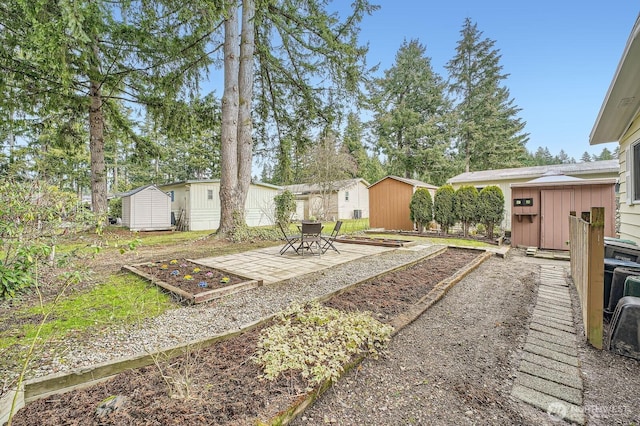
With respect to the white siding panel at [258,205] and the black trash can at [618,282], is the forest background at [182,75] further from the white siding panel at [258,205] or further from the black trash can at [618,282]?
the black trash can at [618,282]

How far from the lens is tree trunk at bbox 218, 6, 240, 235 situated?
28.0ft

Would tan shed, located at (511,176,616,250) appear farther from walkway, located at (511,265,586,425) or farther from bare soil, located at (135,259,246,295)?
bare soil, located at (135,259,246,295)

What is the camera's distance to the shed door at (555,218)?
7.12 metres

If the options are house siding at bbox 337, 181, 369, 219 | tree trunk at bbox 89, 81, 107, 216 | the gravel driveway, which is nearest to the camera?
the gravel driveway

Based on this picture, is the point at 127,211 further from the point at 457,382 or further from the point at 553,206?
the point at 553,206

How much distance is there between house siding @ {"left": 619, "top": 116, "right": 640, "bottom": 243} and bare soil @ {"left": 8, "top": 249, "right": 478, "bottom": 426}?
234 inches

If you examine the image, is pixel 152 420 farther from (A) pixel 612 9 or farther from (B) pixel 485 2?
(B) pixel 485 2

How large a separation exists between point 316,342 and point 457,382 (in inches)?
41.4

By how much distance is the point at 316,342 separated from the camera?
2.21 metres

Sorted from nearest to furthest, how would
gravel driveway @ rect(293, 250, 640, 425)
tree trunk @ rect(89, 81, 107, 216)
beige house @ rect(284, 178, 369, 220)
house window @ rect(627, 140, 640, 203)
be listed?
gravel driveway @ rect(293, 250, 640, 425) → house window @ rect(627, 140, 640, 203) → tree trunk @ rect(89, 81, 107, 216) → beige house @ rect(284, 178, 369, 220)

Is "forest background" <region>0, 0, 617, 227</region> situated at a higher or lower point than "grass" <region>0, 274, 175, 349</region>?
higher

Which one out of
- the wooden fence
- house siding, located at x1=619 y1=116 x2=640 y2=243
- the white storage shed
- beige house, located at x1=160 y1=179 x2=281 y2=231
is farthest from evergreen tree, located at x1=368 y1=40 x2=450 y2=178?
the wooden fence

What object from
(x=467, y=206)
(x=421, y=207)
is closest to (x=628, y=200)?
(x=467, y=206)

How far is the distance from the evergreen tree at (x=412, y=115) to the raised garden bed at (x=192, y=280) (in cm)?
1920
